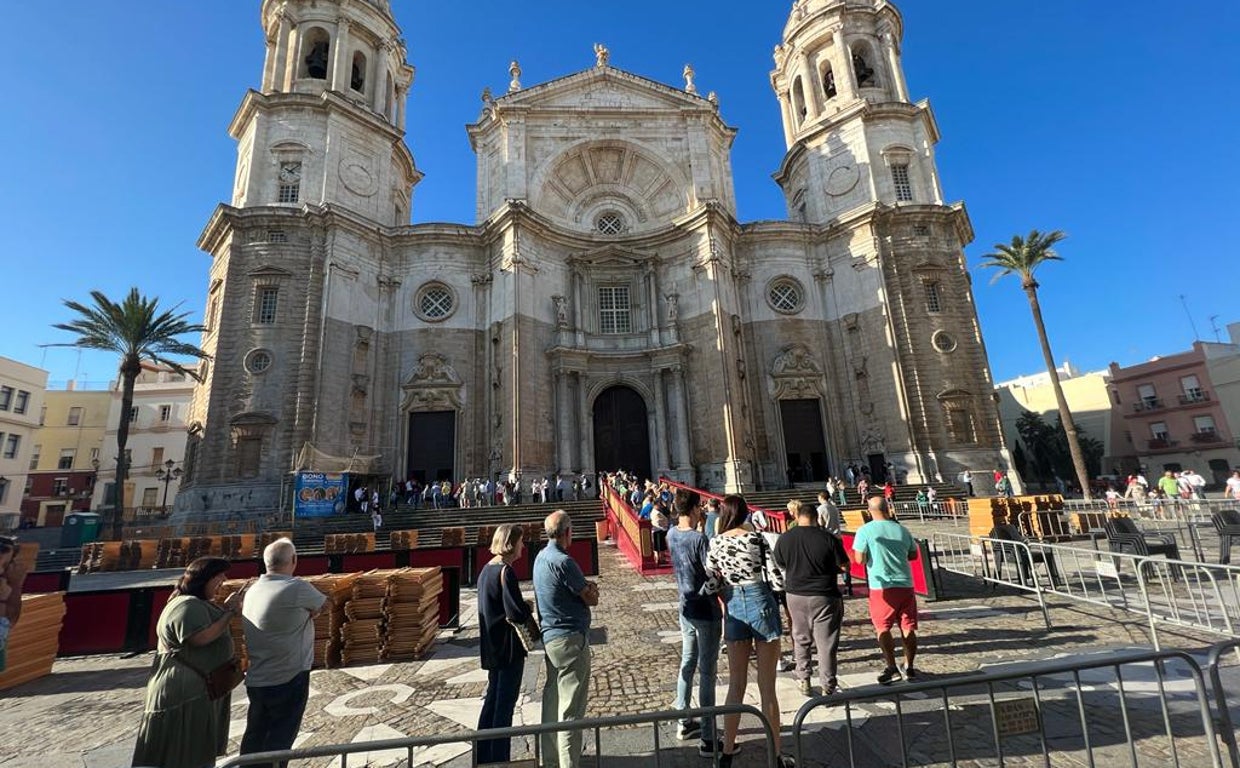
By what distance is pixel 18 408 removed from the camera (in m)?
36.3

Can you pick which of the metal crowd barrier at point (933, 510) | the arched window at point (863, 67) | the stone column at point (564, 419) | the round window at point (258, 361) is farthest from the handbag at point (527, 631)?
the arched window at point (863, 67)

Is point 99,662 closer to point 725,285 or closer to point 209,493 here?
point 209,493

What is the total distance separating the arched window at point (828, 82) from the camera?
3306 cm

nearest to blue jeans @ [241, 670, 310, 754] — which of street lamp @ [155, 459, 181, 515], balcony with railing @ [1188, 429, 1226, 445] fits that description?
→ street lamp @ [155, 459, 181, 515]

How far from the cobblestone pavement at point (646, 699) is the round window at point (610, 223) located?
2549cm

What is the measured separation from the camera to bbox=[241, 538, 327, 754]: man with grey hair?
11.8 feet

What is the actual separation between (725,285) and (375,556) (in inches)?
829

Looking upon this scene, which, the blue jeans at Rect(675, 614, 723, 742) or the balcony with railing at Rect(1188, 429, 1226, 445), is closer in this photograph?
the blue jeans at Rect(675, 614, 723, 742)

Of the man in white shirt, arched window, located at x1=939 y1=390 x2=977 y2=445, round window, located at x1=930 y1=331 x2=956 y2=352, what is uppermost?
round window, located at x1=930 y1=331 x2=956 y2=352

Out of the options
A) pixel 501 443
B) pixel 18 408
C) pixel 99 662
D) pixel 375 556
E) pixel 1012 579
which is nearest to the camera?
pixel 99 662

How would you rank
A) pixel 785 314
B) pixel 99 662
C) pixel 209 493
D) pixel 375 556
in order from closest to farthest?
pixel 99 662
pixel 375 556
pixel 209 493
pixel 785 314

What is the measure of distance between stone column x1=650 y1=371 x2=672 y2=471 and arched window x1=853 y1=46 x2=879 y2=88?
2245cm

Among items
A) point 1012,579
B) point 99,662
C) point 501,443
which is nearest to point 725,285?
point 501,443

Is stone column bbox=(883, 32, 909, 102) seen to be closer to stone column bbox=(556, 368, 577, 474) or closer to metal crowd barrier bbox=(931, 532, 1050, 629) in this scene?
stone column bbox=(556, 368, 577, 474)
